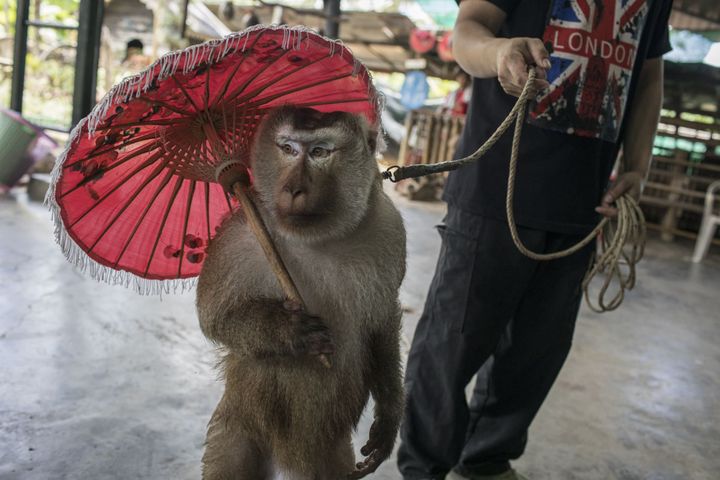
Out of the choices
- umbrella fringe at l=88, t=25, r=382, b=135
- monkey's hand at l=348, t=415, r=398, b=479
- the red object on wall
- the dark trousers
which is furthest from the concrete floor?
the red object on wall

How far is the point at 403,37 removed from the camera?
1247cm

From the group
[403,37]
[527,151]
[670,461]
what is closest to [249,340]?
[527,151]

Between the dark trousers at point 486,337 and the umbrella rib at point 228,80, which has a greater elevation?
the umbrella rib at point 228,80

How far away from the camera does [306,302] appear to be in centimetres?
163

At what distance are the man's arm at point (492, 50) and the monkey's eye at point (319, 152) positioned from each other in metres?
0.49

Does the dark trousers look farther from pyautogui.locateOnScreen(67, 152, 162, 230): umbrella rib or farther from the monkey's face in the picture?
pyautogui.locateOnScreen(67, 152, 162, 230): umbrella rib

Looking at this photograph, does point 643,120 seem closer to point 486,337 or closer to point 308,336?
point 486,337

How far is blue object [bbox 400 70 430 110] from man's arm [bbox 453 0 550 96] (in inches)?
397

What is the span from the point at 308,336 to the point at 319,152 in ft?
1.37

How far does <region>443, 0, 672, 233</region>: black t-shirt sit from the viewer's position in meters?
2.02

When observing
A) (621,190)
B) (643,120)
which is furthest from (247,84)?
(643,120)

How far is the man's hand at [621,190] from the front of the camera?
2172mm

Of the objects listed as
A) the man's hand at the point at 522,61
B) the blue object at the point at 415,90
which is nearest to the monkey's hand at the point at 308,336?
the man's hand at the point at 522,61

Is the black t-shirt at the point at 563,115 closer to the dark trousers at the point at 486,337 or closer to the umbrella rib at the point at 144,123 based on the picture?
the dark trousers at the point at 486,337
